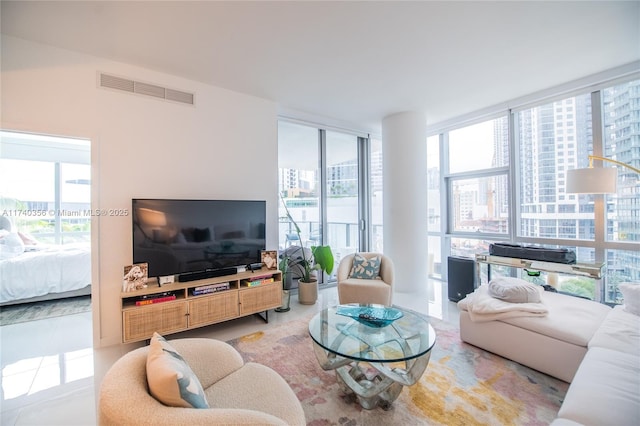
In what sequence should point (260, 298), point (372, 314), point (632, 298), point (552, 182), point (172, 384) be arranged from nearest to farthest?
point (172, 384) → point (632, 298) → point (372, 314) → point (260, 298) → point (552, 182)

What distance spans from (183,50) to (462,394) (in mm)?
3746

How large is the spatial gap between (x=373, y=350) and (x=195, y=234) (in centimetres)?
212

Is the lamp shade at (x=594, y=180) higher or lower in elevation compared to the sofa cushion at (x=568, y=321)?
higher

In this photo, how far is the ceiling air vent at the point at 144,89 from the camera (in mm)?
2625

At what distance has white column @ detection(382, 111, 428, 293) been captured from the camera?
4.15 metres

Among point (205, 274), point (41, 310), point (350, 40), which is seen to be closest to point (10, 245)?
point (41, 310)

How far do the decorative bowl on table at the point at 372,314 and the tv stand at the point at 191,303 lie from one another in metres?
1.06

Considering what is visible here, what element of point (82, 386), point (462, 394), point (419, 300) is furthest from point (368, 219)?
point (82, 386)

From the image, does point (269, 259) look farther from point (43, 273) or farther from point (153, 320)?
point (43, 273)

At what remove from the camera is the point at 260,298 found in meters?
3.01

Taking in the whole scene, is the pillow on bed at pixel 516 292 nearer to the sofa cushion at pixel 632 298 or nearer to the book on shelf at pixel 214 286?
the sofa cushion at pixel 632 298

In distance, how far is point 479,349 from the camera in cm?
241

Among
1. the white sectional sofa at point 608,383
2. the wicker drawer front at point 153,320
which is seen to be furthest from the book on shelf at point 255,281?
the white sectional sofa at point 608,383

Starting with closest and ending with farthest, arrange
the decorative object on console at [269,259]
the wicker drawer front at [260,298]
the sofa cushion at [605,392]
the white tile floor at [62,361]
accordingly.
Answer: the sofa cushion at [605,392]
the white tile floor at [62,361]
the wicker drawer front at [260,298]
the decorative object on console at [269,259]
